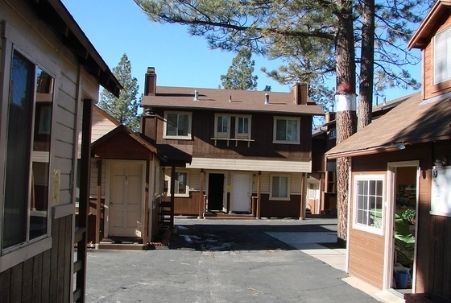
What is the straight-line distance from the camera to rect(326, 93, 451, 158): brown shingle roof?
8.56 meters

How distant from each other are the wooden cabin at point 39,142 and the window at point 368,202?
6.95m

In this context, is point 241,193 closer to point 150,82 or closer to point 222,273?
point 150,82

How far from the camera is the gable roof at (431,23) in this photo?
391 inches

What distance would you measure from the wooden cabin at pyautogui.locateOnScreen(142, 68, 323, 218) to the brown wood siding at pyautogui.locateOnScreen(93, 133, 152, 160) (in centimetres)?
1441

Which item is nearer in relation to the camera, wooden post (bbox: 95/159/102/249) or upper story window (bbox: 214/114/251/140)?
wooden post (bbox: 95/159/102/249)

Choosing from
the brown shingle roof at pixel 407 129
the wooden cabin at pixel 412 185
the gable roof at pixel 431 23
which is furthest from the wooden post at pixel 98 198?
the gable roof at pixel 431 23

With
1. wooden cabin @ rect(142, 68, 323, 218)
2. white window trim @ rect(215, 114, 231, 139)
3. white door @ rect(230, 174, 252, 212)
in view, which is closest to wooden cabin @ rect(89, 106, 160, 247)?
wooden cabin @ rect(142, 68, 323, 218)

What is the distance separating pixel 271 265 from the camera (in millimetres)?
14406

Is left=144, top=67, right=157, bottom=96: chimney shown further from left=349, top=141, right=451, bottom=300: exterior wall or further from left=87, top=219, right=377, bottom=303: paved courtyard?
left=349, top=141, right=451, bottom=300: exterior wall

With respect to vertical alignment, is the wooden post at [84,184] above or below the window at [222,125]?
below

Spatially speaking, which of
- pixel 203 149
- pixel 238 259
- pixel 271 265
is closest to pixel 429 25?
pixel 271 265

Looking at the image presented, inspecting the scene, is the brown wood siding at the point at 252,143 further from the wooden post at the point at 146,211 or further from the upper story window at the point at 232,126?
the wooden post at the point at 146,211

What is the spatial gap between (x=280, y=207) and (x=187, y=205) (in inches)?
220

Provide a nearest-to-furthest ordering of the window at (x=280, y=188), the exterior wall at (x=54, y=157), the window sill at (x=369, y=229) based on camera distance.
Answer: the exterior wall at (x=54, y=157)
the window sill at (x=369, y=229)
the window at (x=280, y=188)
